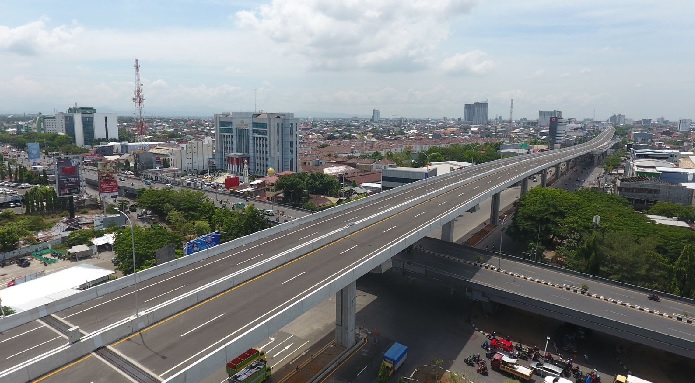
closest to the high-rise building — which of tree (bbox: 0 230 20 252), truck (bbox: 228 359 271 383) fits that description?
tree (bbox: 0 230 20 252)

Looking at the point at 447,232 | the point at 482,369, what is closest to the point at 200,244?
the point at 447,232

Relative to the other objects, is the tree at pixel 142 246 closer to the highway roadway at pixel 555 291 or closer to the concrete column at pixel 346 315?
the concrete column at pixel 346 315

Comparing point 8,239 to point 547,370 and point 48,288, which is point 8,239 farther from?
point 547,370

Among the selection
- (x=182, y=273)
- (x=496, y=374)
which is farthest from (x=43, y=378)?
(x=496, y=374)

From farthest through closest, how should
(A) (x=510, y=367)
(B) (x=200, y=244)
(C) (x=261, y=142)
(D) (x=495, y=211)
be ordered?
(C) (x=261, y=142), (D) (x=495, y=211), (B) (x=200, y=244), (A) (x=510, y=367)

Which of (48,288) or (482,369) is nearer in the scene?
(482,369)

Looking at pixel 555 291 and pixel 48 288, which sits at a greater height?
pixel 555 291

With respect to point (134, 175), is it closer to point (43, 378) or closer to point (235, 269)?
point (235, 269)
